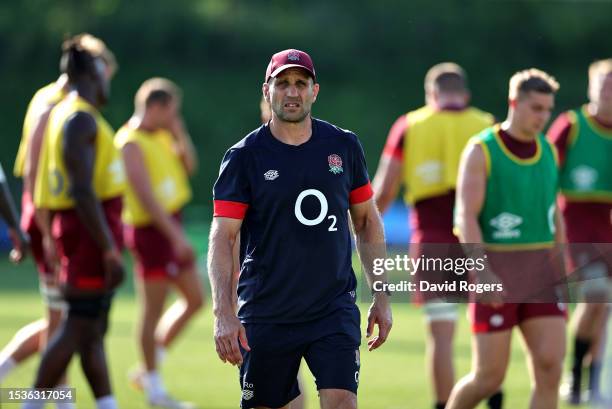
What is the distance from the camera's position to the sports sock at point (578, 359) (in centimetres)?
1061

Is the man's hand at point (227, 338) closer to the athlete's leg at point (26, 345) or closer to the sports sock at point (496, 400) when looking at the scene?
the sports sock at point (496, 400)

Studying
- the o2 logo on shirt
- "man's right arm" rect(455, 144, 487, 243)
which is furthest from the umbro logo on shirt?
"man's right arm" rect(455, 144, 487, 243)

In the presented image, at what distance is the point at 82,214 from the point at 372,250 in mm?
2515

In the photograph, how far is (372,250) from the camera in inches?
254

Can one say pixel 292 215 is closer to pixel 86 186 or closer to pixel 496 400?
pixel 86 186

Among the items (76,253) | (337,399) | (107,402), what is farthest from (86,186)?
(337,399)

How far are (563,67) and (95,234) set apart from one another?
104 feet

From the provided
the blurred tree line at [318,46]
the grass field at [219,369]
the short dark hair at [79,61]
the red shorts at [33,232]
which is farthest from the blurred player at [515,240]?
the blurred tree line at [318,46]

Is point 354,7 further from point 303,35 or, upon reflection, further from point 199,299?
point 199,299

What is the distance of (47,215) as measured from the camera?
8656mm

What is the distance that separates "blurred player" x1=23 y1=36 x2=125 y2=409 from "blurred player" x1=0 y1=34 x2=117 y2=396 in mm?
252

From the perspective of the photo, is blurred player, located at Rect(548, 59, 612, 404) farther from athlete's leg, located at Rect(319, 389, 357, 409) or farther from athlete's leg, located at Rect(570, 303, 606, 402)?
athlete's leg, located at Rect(319, 389, 357, 409)

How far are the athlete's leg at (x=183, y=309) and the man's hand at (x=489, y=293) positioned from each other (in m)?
3.99

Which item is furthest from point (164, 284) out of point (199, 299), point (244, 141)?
point (244, 141)
